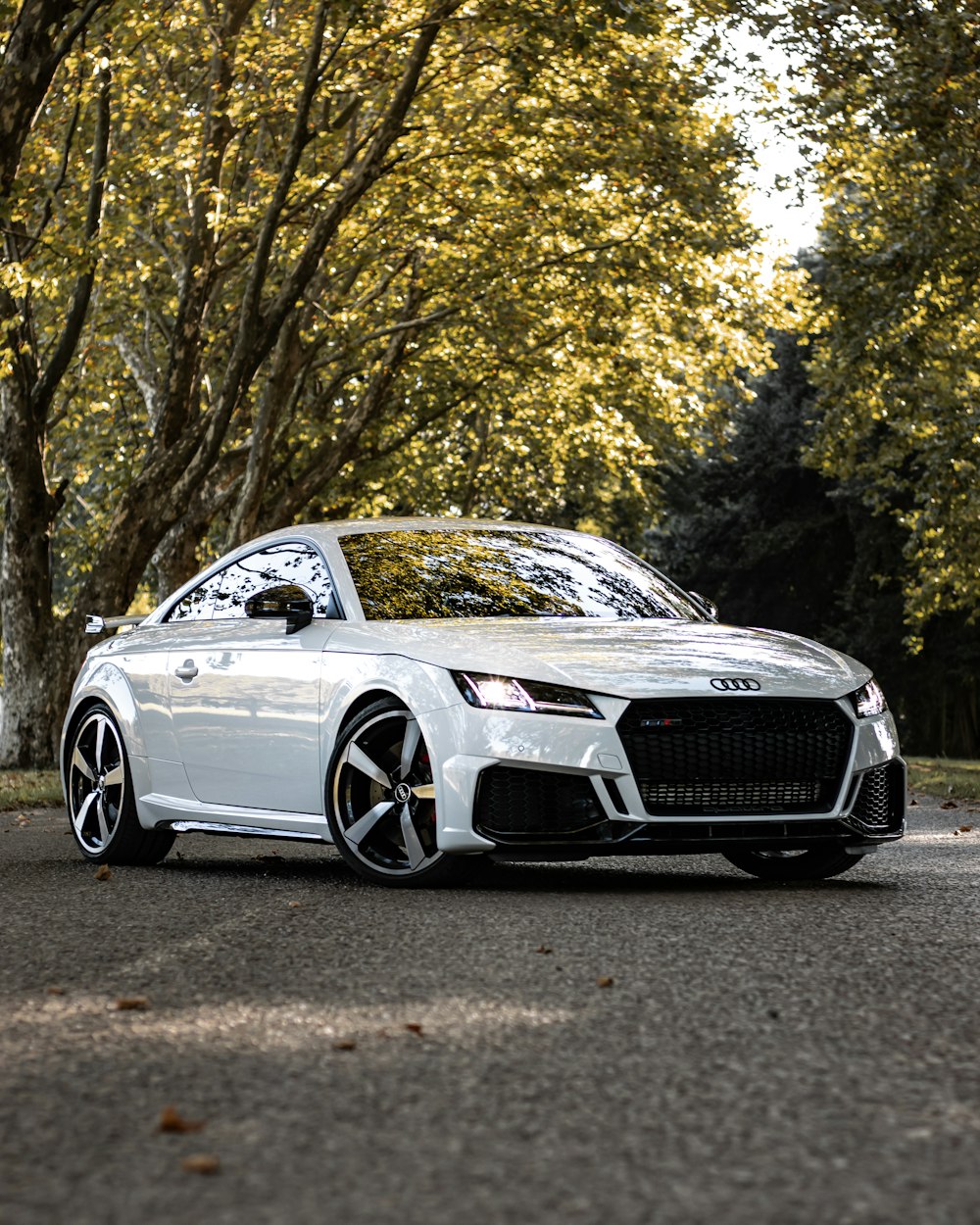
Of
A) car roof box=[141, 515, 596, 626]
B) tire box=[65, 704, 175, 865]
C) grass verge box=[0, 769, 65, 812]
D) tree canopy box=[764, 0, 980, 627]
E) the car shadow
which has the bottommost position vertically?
grass verge box=[0, 769, 65, 812]

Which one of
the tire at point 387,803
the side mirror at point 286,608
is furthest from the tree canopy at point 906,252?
the tire at point 387,803

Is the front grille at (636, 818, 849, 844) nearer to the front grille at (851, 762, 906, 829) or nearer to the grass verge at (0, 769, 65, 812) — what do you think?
the front grille at (851, 762, 906, 829)

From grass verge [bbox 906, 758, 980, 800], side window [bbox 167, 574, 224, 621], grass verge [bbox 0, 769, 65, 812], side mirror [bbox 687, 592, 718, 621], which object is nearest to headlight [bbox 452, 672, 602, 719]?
side mirror [bbox 687, 592, 718, 621]

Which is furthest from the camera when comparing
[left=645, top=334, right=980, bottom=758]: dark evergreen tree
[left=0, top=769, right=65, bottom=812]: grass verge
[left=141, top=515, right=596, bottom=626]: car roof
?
[left=645, top=334, right=980, bottom=758]: dark evergreen tree

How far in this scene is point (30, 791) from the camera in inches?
648

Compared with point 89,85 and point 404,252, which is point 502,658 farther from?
point 404,252

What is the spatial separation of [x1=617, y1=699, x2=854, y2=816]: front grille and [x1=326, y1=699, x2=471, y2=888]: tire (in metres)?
0.84

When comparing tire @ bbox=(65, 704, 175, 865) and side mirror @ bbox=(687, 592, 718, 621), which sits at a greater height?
side mirror @ bbox=(687, 592, 718, 621)

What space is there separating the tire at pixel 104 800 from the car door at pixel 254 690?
1.93 ft

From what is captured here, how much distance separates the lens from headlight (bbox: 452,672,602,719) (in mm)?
7473

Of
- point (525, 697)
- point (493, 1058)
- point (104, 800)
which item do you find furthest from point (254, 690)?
point (493, 1058)

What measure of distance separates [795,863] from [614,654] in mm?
1599

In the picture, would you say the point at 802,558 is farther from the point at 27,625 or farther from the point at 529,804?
the point at 529,804

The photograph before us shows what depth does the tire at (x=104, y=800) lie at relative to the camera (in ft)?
31.4
